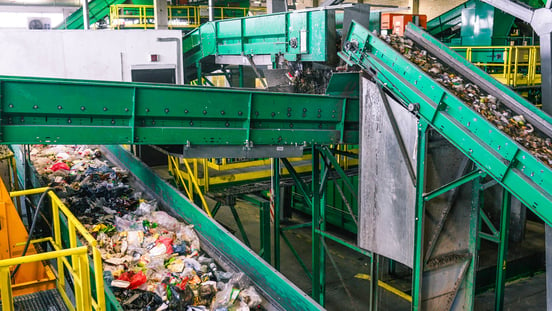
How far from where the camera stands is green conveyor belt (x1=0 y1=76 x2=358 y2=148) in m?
4.80

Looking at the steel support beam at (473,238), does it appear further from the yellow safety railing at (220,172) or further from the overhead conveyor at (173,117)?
the yellow safety railing at (220,172)

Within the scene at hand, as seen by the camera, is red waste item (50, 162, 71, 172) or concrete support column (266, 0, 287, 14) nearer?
red waste item (50, 162, 71, 172)

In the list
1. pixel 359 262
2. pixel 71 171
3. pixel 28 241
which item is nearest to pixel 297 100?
pixel 28 241

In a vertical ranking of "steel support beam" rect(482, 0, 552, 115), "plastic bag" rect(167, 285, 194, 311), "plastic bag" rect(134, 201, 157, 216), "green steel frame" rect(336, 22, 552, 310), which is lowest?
"plastic bag" rect(167, 285, 194, 311)

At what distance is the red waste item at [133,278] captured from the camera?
4.75 m

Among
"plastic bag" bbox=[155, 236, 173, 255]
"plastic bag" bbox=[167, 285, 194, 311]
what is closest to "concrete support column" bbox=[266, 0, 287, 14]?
"plastic bag" bbox=[155, 236, 173, 255]

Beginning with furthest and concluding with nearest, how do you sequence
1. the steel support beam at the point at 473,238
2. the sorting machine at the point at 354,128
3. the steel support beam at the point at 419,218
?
the steel support beam at the point at 473,238
the steel support beam at the point at 419,218
the sorting machine at the point at 354,128

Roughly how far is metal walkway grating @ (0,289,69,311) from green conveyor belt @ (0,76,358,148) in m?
1.54

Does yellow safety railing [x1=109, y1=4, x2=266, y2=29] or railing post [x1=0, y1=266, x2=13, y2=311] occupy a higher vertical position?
yellow safety railing [x1=109, y1=4, x2=266, y2=29]

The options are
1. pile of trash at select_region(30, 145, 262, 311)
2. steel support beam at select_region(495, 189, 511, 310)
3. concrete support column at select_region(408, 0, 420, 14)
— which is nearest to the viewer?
pile of trash at select_region(30, 145, 262, 311)

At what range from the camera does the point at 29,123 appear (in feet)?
15.9

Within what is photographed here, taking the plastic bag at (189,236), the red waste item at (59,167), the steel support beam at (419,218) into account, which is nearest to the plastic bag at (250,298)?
the plastic bag at (189,236)

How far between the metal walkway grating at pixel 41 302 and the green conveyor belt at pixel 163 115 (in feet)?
5.06

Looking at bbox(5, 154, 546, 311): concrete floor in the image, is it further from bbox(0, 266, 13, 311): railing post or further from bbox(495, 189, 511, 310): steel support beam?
bbox(0, 266, 13, 311): railing post
